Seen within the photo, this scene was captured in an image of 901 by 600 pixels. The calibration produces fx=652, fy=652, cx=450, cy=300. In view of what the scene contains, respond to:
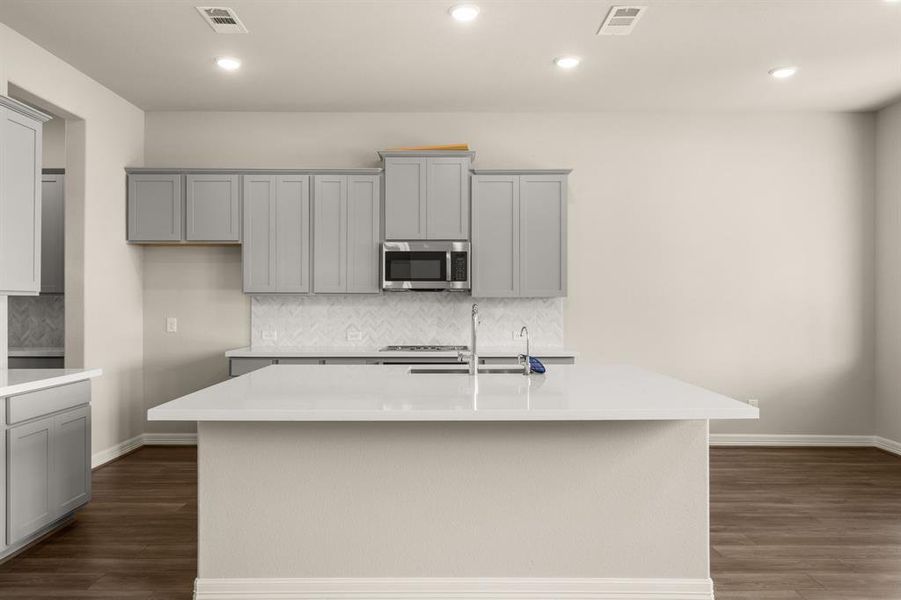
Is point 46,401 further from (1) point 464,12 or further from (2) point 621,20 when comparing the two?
(2) point 621,20

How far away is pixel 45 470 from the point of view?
3271 mm

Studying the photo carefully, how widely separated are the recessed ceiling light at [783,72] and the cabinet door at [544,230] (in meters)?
1.63

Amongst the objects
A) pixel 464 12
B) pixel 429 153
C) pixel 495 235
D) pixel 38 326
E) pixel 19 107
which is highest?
pixel 464 12

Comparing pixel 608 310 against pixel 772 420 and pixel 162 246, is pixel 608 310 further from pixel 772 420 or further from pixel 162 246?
pixel 162 246

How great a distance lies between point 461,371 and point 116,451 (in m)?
3.24

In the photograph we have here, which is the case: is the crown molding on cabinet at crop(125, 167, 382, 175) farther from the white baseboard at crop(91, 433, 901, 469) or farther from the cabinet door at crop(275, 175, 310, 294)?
the white baseboard at crop(91, 433, 901, 469)

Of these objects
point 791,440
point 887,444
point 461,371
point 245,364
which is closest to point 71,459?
point 245,364

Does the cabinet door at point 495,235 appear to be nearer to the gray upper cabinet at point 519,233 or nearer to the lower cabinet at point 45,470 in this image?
the gray upper cabinet at point 519,233

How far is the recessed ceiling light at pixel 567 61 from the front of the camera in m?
4.30

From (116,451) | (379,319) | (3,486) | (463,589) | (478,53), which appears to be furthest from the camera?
(379,319)

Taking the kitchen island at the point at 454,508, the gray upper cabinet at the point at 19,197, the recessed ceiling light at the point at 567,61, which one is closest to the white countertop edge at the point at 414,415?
the kitchen island at the point at 454,508

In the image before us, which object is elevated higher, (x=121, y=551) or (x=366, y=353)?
(x=366, y=353)

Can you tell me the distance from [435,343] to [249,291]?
5.13ft

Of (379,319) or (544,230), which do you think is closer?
(544,230)
